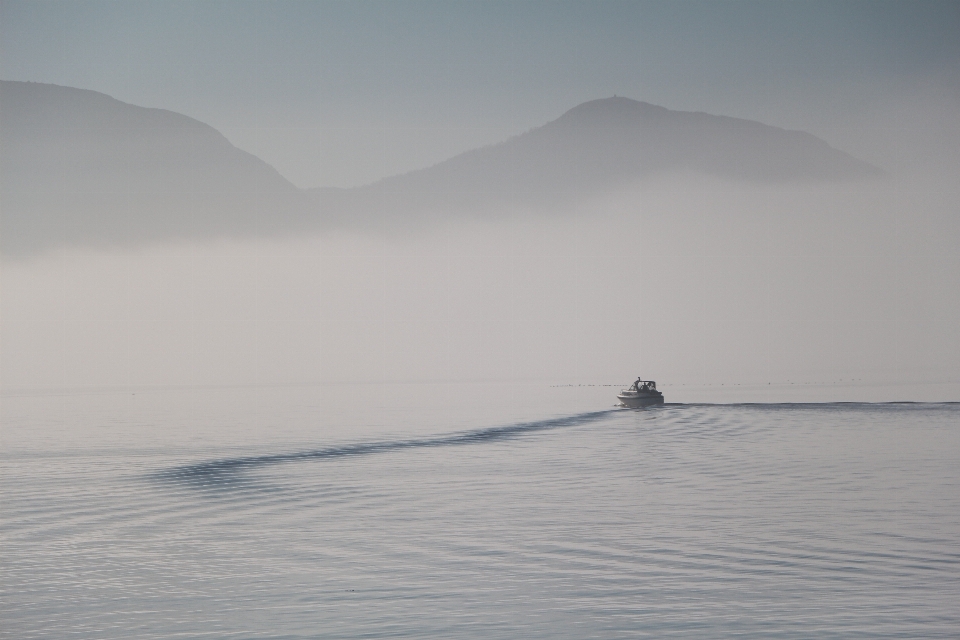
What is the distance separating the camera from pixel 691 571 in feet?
72.2

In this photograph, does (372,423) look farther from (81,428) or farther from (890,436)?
(890,436)

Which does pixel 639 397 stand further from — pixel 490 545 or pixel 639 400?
pixel 490 545

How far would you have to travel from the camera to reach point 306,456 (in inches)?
2542

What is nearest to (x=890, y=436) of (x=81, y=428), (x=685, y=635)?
(x=685, y=635)

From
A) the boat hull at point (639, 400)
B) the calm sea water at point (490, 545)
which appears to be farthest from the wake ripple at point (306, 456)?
the boat hull at point (639, 400)

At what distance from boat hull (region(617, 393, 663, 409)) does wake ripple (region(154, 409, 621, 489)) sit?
Answer: 865 inches

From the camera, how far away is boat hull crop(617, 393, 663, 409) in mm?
125325

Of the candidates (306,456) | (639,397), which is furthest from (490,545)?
(639,397)

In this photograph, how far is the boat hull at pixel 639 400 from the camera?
411 feet

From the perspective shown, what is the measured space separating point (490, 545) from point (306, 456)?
40054 millimetres

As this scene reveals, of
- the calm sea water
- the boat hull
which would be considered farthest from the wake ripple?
the boat hull

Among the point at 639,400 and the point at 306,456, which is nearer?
the point at 306,456

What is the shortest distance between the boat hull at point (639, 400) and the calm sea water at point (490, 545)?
63.2 meters

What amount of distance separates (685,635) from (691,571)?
5653 millimetres
